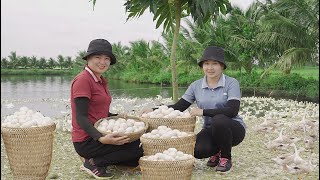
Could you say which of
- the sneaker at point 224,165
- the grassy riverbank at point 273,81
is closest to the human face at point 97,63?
the sneaker at point 224,165

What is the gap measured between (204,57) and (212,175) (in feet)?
4.04

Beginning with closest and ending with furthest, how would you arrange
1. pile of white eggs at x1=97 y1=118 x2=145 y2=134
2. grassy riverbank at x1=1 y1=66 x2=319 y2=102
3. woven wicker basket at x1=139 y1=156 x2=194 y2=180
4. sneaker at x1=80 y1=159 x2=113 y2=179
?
1. woven wicker basket at x1=139 y1=156 x2=194 y2=180
2. pile of white eggs at x1=97 y1=118 x2=145 y2=134
3. sneaker at x1=80 y1=159 x2=113 y2=179
4. grassy riverbank at x1=1 y1=66 x2=319 y2=102

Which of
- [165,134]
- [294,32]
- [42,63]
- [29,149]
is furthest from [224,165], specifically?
[42,63]

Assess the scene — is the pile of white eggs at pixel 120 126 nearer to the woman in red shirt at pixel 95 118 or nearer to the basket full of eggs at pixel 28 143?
the woman in red shirt at pixel 95 118

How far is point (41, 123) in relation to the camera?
13.6 ft

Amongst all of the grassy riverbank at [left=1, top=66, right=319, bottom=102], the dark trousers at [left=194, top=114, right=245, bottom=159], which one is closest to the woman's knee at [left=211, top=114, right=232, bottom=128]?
the dark trousers at [left=194, top=114, right=245, bottom=159]

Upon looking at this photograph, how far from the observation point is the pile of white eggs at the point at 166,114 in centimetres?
448

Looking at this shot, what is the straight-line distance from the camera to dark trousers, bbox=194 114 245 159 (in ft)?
14.6

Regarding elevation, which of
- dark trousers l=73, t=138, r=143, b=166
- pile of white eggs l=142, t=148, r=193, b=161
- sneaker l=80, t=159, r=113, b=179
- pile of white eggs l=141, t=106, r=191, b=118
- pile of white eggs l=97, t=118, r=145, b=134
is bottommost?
sneaker l=80, t=159, r=113, b=179

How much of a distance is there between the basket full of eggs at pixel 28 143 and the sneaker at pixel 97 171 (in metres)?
0.41

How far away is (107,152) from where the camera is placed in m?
A: 4.35

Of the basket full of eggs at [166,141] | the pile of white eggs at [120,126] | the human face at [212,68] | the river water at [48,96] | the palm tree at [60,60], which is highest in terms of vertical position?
the palm tree at [60,60]

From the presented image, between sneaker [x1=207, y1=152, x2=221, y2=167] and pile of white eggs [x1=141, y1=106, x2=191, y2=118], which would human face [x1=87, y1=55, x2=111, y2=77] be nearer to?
pile of white eggs [x1=141, y1=106, x2=191, y2=118]

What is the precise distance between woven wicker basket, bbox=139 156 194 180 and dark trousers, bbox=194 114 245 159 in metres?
0.94
